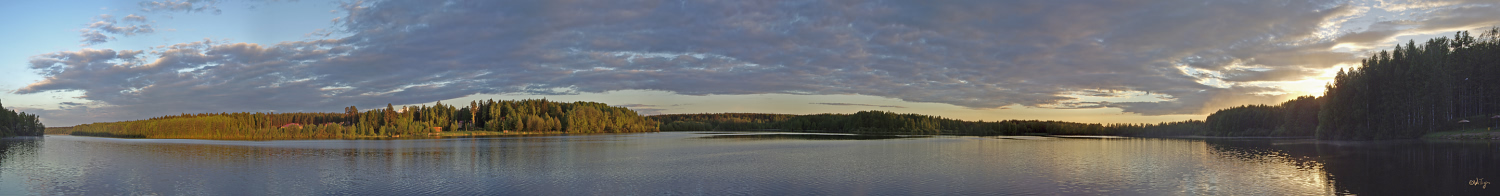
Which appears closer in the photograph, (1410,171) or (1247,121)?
(1410,171)

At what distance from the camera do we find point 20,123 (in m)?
166

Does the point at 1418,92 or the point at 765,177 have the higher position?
the point at 1418,92

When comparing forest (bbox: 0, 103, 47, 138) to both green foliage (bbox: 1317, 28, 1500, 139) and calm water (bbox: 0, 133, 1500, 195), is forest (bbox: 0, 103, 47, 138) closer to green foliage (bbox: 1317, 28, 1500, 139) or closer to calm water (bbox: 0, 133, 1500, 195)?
calm water (bbox: 0, 133, 1500, 195)

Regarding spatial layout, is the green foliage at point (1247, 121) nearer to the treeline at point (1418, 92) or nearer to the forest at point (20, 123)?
the treeline at point (1418, 92)

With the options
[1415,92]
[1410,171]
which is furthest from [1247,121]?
[1410,171]

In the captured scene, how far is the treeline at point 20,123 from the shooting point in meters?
144

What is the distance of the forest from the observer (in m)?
144

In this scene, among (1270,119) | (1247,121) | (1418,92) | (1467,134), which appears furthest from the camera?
(1247,121)

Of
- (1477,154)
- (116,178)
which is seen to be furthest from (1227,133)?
(116,178)

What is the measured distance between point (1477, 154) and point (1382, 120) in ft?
143

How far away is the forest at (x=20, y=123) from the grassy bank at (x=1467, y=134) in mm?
219685

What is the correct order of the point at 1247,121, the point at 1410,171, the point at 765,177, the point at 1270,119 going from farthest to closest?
the point at 1247,121 → the point at 1270,119 → the point at 1410,171 → the point at 765,177

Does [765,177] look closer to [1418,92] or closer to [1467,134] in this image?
[1467,134]

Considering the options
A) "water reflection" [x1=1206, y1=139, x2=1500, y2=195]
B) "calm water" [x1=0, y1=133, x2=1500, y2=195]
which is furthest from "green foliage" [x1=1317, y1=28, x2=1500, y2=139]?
"calm water" [x1=0, y1=133, x2=1500, y2=195]
